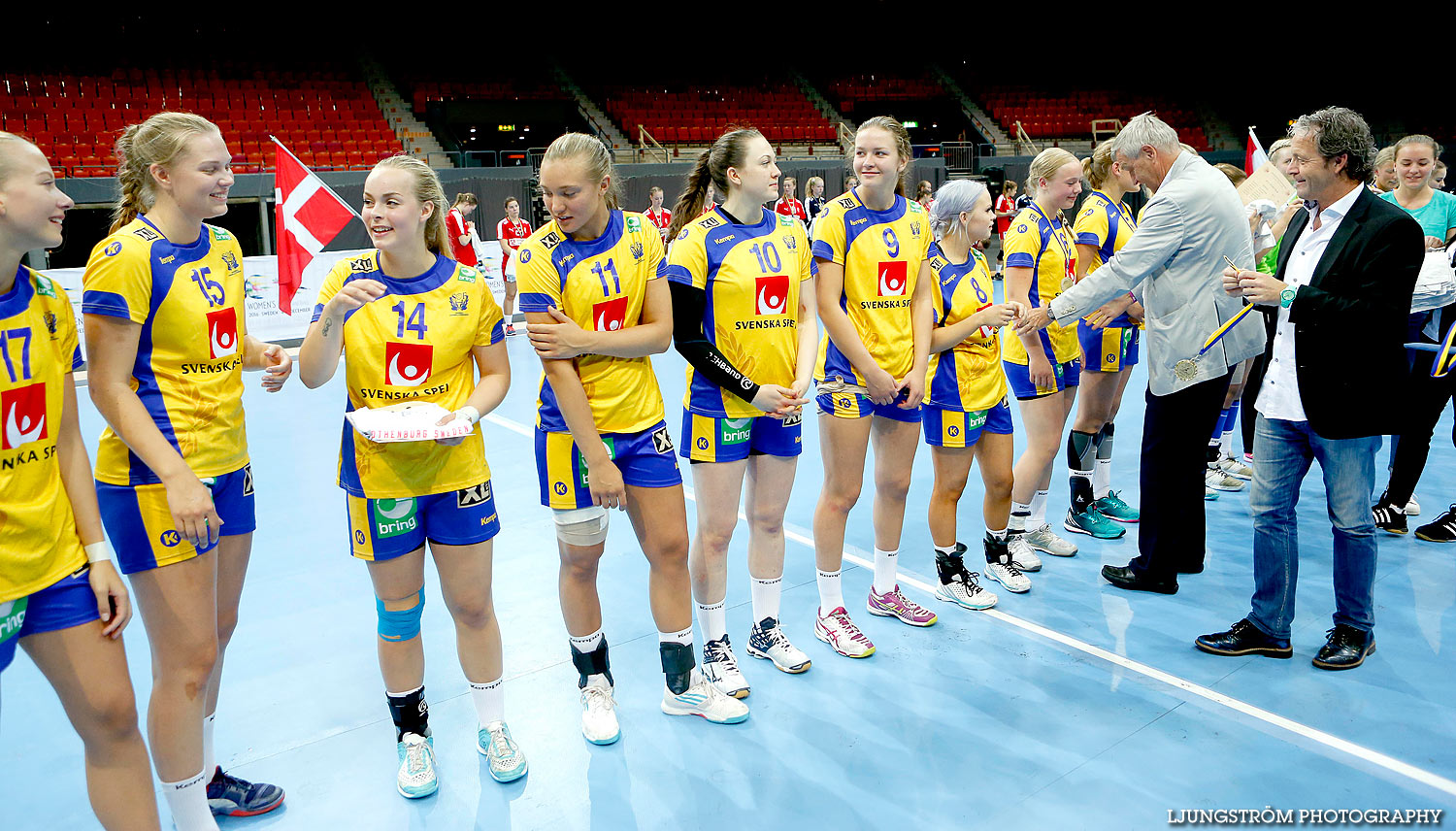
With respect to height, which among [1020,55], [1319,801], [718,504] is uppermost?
[1020,55]

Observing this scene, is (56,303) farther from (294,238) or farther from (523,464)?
(294,238)

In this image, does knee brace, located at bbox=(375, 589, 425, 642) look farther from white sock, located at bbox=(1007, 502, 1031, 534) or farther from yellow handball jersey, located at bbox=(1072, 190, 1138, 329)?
yellow handball jersey, located at bbox=(1072, 190, 1138, 329)

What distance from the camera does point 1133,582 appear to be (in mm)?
4020

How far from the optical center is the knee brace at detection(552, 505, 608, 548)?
2844mm

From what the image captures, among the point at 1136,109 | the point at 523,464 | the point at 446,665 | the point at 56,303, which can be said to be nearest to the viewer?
the point at 56,303

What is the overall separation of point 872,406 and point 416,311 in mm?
1680

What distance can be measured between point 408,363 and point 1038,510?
3.11 metres

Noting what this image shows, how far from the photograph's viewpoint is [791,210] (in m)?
13.6

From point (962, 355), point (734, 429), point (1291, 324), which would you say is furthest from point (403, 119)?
point (1291, 324)

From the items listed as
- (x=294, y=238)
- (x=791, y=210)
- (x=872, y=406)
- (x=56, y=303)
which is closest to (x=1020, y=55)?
(x=791, y=210)

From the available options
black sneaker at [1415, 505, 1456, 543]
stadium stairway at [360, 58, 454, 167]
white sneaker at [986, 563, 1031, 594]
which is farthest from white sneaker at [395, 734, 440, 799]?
stadium stairway at [360, 58, 454, 167]

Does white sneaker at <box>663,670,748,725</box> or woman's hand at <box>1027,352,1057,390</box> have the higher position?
woman's hand at <box>1027,352,1057,390</box>

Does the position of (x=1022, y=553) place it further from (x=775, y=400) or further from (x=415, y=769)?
(x=415, y=769)

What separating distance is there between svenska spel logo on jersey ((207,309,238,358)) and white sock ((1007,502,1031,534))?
3278 mm
